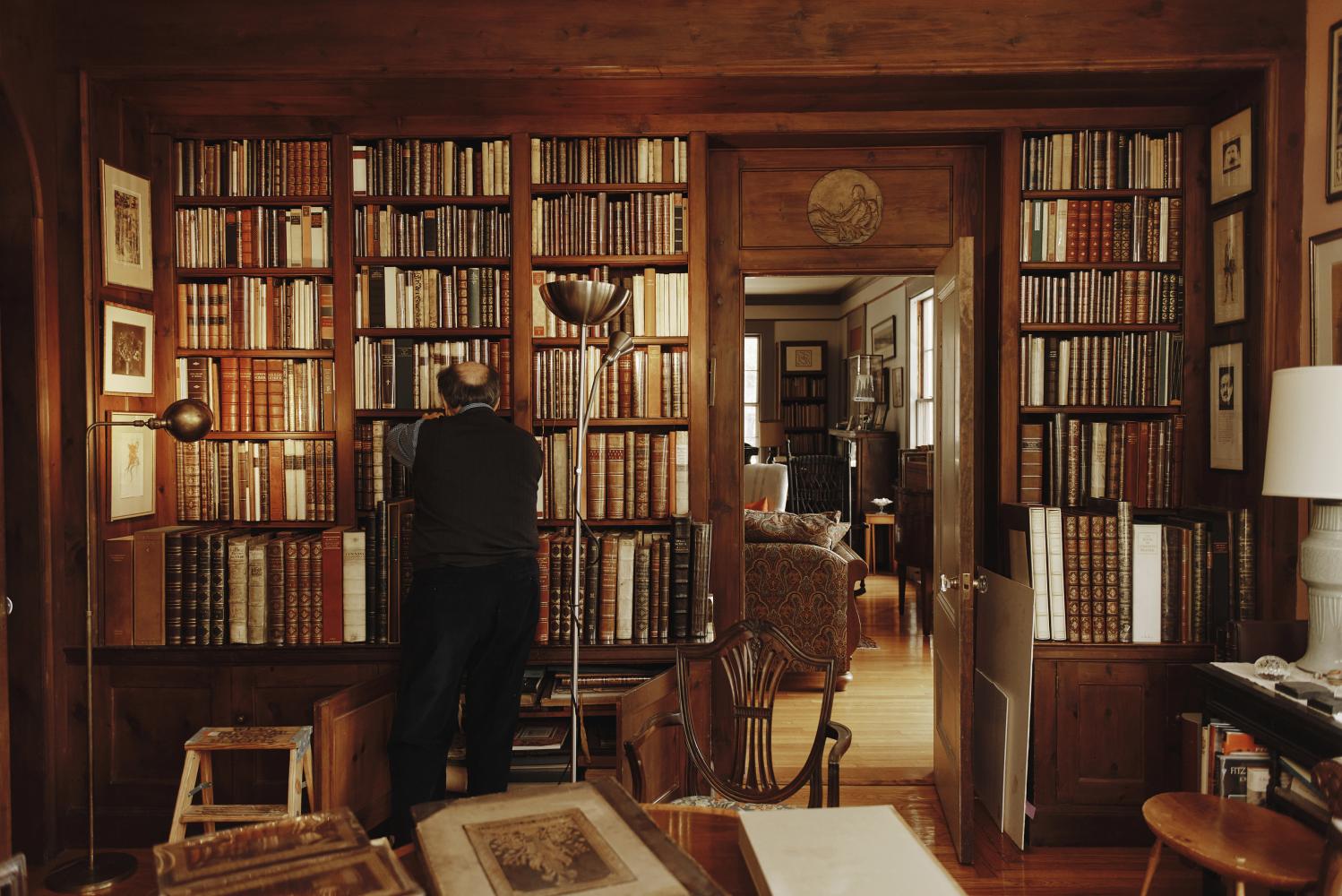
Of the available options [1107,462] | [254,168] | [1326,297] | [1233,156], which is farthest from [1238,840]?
[254,168]

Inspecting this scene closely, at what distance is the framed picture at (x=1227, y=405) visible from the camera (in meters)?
3.39

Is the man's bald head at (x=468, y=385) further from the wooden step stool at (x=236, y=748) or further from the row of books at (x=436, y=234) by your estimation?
the wooden step stool at (x=236, y=748)

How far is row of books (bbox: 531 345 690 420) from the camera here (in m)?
3.68

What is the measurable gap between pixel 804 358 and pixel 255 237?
27.6 feet

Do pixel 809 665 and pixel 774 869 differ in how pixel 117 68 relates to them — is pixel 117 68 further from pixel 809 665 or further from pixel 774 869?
pixel 774 869

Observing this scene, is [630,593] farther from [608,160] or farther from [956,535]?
[608,160]

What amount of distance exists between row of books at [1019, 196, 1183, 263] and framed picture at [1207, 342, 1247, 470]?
0.45m

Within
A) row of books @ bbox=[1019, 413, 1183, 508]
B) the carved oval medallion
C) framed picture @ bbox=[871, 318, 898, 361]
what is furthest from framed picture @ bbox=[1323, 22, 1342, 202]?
framed picture @ bbox=[871, 318, 898, 361]

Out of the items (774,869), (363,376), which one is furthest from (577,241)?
(774,869)

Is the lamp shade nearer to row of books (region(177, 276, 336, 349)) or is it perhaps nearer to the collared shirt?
the collared shirt

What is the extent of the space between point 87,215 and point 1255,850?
4111 mm

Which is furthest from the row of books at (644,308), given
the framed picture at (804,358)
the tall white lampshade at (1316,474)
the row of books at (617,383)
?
the framed picture at (804,358)

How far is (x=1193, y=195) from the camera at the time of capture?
11.9ft

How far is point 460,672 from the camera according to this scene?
3016 millimetres
